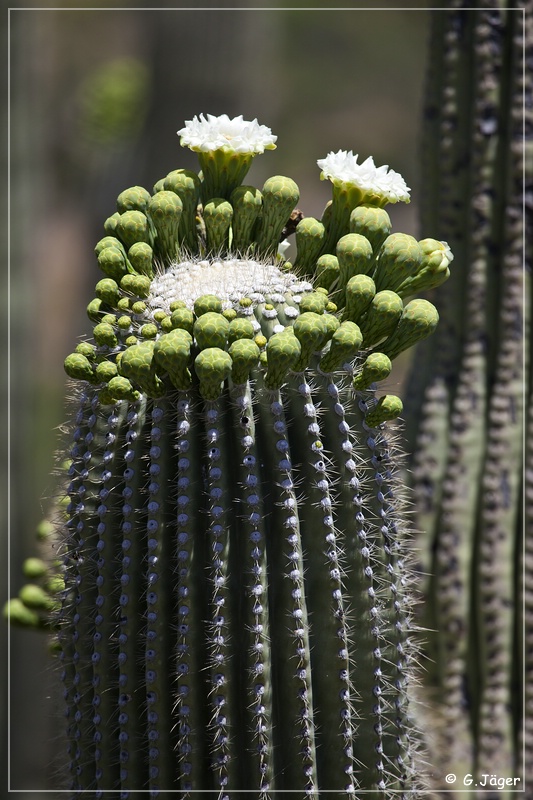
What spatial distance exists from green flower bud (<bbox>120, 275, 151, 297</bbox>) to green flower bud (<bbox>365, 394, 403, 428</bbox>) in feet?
1.36

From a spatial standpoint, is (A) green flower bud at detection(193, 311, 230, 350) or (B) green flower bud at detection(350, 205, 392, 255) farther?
(B) green flower bud at detection(350, 205, 392, 255)

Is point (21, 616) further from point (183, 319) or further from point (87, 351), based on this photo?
point (183, 319)

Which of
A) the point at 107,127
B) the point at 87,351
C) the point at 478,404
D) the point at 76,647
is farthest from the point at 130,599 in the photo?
the point at 107,127

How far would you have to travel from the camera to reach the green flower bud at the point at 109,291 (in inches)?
58.0

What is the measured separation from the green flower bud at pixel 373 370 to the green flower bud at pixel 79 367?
431 millimetres

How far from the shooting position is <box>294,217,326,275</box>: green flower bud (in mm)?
1501

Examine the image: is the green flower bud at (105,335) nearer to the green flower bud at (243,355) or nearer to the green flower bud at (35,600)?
the green flower bud at (243,355)

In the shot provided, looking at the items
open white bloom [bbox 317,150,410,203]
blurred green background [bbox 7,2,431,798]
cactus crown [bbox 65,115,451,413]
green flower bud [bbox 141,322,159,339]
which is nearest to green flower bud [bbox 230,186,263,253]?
cactus crown [bbox 65,115,451,413]

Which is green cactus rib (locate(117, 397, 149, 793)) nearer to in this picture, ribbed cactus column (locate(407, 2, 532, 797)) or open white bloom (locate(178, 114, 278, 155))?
open white bloom (locate(178, 114, 278, 155))

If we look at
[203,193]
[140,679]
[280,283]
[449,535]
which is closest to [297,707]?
[140,679]

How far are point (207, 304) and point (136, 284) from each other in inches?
6.2

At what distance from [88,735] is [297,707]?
0.38m

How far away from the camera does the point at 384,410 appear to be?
56.8 inches

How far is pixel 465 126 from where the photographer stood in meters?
2.41
